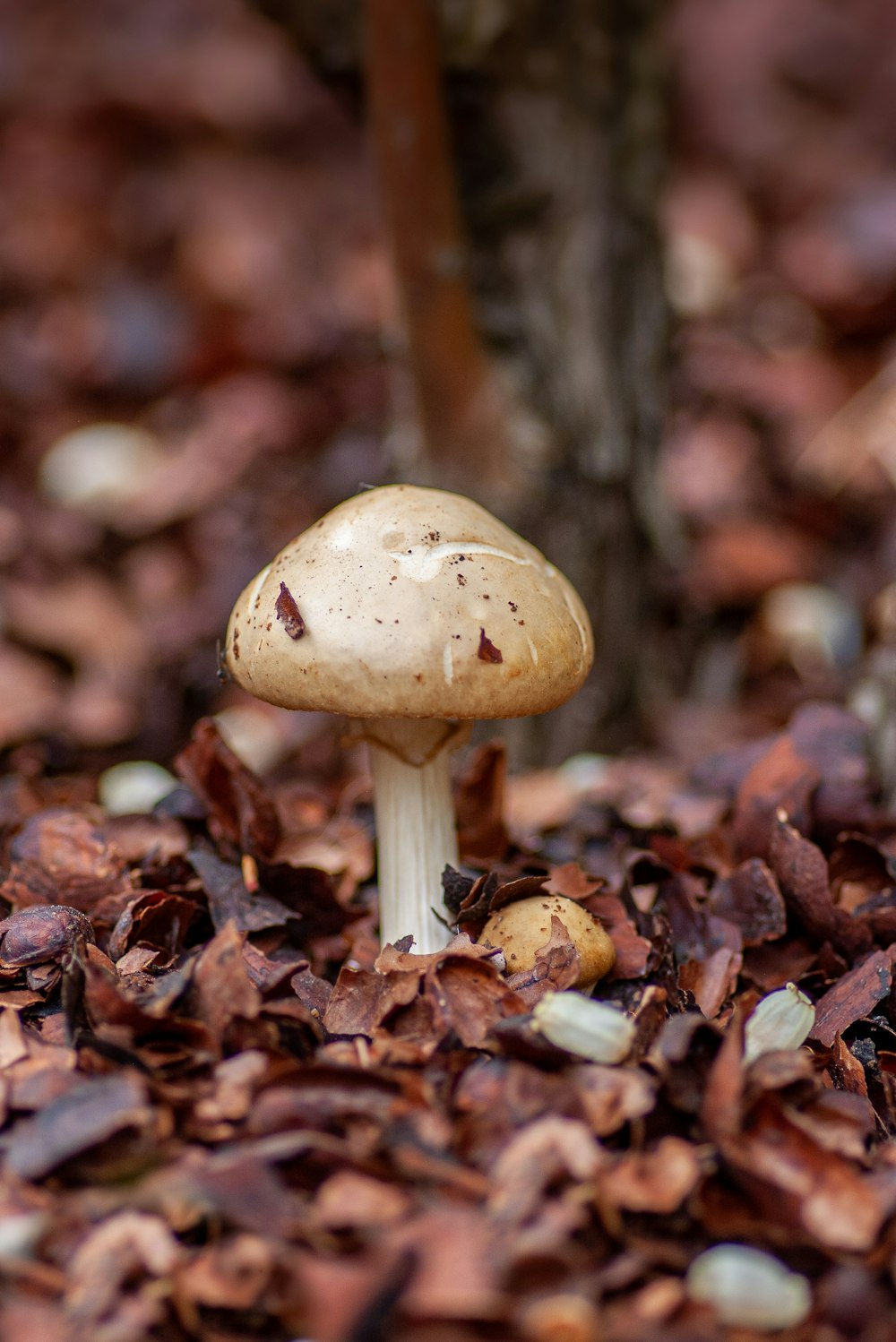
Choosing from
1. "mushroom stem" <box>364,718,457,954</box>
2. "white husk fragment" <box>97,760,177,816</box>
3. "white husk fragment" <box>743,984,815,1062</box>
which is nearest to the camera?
"white husk fragment" <box>743,984,815,1062</box>

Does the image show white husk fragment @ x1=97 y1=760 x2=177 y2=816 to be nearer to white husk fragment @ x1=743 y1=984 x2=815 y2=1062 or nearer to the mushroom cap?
the mushroom cap

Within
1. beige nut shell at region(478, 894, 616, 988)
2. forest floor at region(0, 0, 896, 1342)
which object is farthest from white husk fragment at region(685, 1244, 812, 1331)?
beige nut shell at region(478, 894, 616, 988)

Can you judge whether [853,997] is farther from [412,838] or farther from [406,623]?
[406,623]

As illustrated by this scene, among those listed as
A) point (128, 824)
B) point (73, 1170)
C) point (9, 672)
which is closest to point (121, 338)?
point (9, 672)

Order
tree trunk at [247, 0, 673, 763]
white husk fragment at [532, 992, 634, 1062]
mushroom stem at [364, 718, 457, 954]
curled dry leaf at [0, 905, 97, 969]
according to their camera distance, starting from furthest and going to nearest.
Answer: tree trunk at [247, 0, 673, 763] < mushroom stem at [364, 718, 457, 954] < curled dry leaf at [0, 905, 97, 969] < white husk fragment at [532, 992, 634, 1062]

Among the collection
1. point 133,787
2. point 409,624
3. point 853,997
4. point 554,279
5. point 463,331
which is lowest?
point 133,787

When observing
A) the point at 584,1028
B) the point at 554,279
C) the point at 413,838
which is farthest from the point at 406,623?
the point at 554,279
